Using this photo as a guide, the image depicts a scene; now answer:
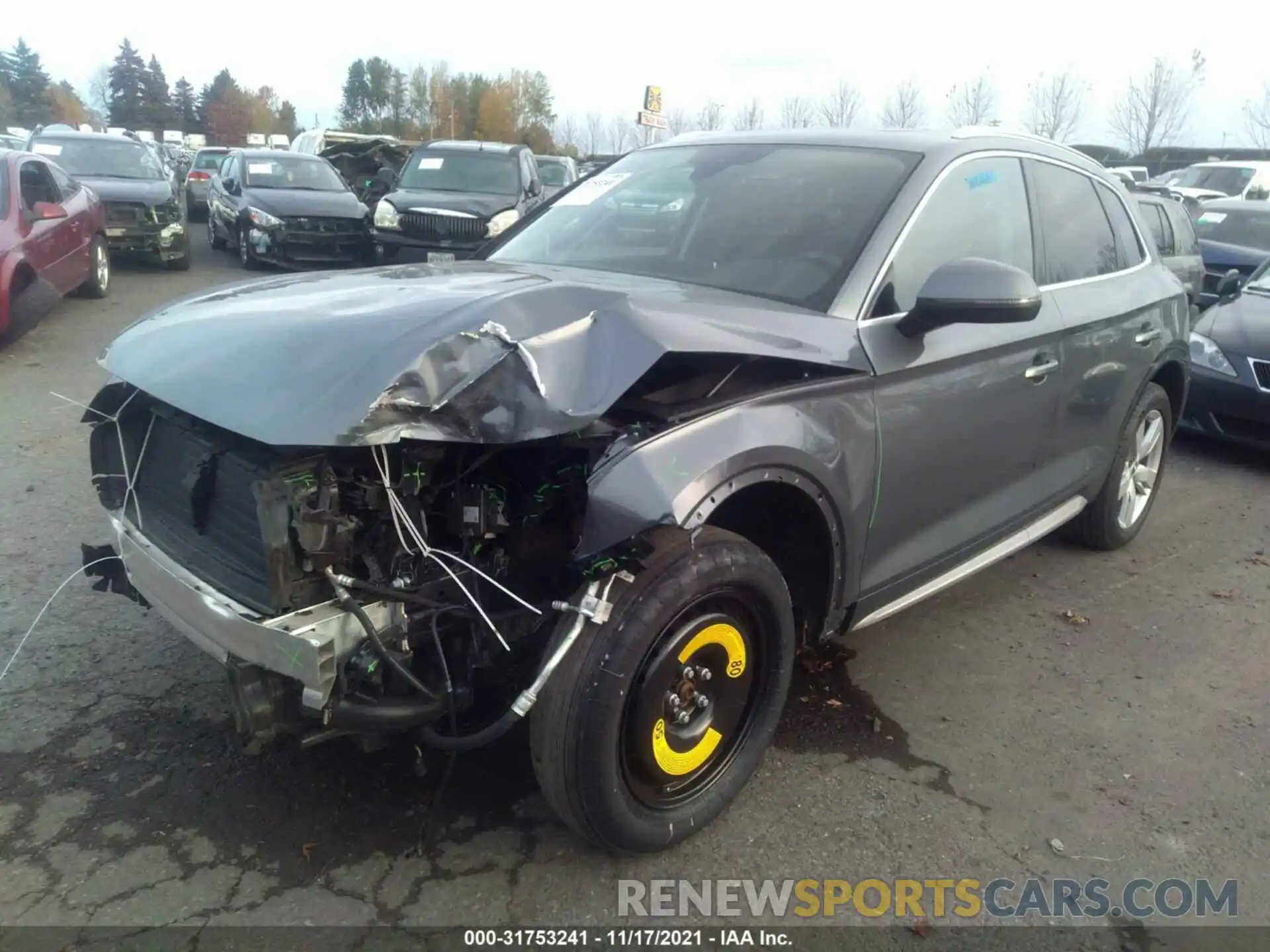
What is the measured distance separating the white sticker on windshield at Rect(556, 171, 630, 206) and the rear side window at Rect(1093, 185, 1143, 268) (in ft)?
7.42

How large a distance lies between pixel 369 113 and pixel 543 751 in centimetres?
9156

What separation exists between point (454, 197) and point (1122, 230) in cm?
950

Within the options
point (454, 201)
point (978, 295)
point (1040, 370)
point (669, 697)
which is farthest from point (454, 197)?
point (669, 697)

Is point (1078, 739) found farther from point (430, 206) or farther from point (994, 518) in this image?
point (430, 206)

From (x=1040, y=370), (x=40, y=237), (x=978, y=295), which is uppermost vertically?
(x=978, y=295)

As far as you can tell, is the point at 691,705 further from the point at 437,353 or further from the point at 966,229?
the point at 966,229

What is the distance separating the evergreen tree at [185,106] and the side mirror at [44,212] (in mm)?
87438

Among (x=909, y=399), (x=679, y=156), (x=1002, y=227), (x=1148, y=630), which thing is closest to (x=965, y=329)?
(x=909, y=399)

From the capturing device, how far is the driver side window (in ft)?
10.6

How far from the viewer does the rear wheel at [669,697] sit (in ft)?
8.00

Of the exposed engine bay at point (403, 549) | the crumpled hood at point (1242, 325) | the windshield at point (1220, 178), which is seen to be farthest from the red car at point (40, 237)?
the windshield at point (1220, 178)

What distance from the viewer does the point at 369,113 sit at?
85250mm

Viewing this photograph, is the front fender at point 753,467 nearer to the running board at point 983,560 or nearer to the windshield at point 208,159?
the running board at point 983,560

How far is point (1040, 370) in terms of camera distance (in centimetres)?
377
